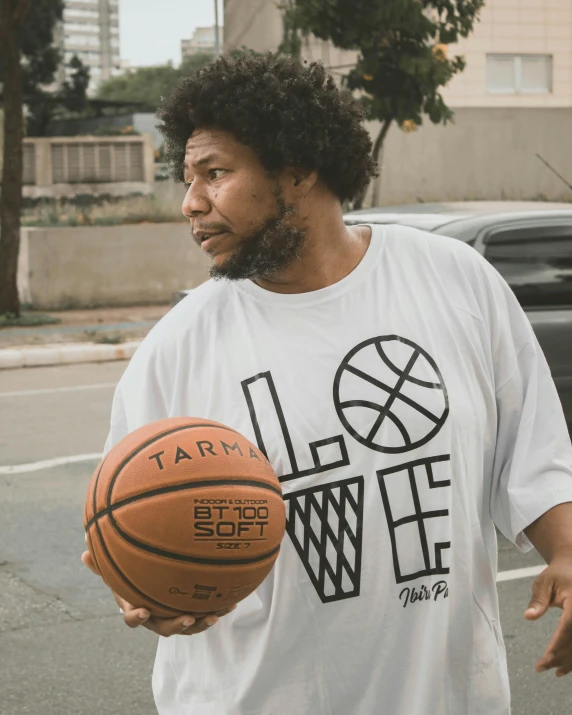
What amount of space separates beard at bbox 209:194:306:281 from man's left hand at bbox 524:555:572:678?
2.46 feet

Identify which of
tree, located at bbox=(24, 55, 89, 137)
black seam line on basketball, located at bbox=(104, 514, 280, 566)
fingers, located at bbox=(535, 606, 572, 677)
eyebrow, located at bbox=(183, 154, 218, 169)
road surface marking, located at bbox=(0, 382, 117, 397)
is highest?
tree, located at bbox=(24, 55, 89, 137)

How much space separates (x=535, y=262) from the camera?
6.71 metres

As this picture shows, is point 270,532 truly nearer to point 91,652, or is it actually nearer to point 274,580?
point 274,580

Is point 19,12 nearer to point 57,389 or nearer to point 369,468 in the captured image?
point 57,389

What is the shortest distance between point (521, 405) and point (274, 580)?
0.58m

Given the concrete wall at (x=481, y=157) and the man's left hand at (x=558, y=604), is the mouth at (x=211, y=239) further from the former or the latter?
the concrete wall at (x=481, y=157)

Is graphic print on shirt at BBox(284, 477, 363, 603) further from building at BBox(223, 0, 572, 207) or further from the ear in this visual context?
building at BBox(223, 0, 572, 207)

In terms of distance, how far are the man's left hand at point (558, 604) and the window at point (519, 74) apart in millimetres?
29019

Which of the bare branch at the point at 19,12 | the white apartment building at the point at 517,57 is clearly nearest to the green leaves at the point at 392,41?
the bare branch at the point at 19,12

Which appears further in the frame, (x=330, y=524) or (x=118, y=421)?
(x=118, y=421)

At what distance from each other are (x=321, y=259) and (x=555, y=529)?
68cm

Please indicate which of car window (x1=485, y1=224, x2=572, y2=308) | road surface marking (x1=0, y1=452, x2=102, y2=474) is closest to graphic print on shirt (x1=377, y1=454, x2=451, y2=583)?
car window (x1=485, y1=224, x2=572, y2=308)

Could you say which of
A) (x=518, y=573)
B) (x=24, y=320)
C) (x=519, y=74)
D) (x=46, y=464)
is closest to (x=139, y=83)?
(x=519, y=74)

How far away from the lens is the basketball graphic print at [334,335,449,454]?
2115 mm
